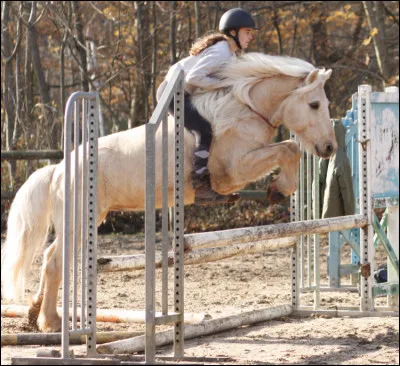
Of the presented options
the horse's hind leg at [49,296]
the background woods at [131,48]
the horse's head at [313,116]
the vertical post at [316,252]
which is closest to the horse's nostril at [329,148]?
the horse's head at [313,116]

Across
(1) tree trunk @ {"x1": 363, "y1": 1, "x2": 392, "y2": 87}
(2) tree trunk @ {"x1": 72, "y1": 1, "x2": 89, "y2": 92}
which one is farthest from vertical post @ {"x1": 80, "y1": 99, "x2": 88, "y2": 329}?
(1) tree trunk @ {"x1": 363, "y1": 1, "x2": 392, "y2": 87}

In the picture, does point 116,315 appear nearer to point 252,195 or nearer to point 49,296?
point 49,296

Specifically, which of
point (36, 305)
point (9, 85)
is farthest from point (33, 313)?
A: point (9, 85)

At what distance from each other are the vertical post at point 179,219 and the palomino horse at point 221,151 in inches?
52.3

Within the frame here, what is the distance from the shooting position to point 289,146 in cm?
571

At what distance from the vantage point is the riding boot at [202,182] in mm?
5715

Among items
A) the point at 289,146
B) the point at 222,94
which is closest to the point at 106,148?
the point at 222,94

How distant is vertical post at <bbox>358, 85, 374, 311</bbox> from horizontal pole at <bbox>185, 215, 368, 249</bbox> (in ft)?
0.32

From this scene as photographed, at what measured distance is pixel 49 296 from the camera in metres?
5.75

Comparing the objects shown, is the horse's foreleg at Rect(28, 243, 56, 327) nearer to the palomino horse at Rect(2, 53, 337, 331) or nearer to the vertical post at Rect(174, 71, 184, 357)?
the palomino horse at Rect(2, 53, 337, 331)

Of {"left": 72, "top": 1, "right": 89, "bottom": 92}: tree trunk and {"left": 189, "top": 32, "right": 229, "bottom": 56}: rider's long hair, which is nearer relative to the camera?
{"left": 189, "top": 32, "right": 229, "bottom": 56}: rider's long hair

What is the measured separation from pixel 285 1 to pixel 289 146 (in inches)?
459

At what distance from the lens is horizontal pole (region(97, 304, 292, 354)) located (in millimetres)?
4613

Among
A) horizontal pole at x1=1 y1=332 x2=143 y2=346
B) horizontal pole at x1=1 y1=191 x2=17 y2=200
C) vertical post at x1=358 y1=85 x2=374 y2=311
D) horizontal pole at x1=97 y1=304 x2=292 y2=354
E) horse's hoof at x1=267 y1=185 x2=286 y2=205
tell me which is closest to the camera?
horizontal pole at x1=97 y1=304 x2=292 y2=354
